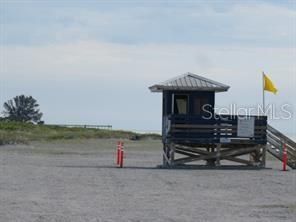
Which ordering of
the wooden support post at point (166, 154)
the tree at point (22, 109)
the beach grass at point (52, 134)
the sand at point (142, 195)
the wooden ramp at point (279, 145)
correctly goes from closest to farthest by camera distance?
the sand at point (142, 195) < the wooden support post at point (166, 154) < the wooden ramp at point (279, 145) < the beach grass at point (52, 134) < the tree at point (22, 109)

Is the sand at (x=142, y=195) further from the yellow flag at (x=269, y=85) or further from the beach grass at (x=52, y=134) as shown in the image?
the beach grass at (x=52, y=134)

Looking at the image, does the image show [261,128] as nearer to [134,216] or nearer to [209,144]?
[209,144]

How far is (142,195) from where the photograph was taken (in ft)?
67.1

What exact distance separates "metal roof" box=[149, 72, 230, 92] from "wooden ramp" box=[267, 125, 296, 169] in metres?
3.15

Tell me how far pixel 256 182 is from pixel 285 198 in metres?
5.56

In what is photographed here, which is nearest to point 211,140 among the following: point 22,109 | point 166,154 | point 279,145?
point 166,154

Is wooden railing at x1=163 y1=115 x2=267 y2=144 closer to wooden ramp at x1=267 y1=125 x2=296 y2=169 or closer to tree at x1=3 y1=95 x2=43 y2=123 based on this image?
wooden ramp at x1=267 y1=125 x2=296 y2=169

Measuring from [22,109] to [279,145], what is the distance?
381ft

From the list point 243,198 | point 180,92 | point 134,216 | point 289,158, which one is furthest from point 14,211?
point 289,158

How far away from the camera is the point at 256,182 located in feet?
84.1

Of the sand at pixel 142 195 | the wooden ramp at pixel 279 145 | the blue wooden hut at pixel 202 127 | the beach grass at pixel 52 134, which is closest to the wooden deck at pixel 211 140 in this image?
the blue wooden hut at pixel 202 127

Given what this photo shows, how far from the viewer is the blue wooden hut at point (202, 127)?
33.7m

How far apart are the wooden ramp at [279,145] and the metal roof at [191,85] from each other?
315 centimetres

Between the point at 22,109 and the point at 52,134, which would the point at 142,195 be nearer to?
the point at 52,134
